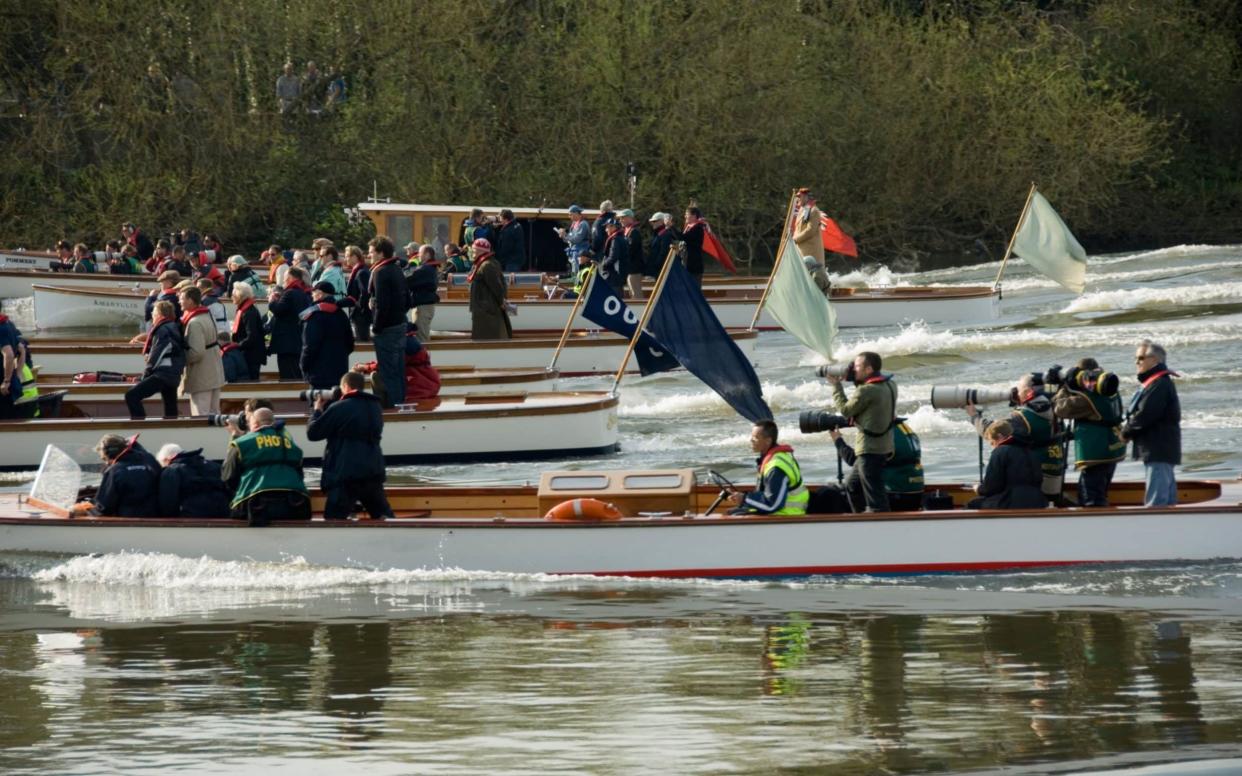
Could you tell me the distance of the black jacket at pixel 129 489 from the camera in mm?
13984

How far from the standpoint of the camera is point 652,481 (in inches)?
561

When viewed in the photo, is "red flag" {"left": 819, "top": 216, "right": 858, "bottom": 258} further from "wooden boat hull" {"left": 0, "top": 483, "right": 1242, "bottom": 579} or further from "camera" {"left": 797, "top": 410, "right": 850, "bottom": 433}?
"camera" {"left": 797, "top": 410, "right": 850, "bottom": 433}

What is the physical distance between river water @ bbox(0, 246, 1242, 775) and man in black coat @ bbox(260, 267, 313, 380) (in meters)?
6.12

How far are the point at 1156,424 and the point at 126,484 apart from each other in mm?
7337

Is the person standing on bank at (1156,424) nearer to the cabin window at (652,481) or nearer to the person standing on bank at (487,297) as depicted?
the cabin window at (652,481)

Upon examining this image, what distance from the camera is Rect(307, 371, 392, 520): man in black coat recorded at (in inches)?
535

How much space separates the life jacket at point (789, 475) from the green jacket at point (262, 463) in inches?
131

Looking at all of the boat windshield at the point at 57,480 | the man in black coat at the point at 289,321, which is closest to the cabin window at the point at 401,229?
the man in black coat at the point at 289,321

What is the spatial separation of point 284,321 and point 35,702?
1002 cm

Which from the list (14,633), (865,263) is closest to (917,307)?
(865,263)

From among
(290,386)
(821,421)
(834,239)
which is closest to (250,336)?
(290,386)

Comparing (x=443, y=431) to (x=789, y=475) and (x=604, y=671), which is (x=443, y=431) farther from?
(x=604, y=671)

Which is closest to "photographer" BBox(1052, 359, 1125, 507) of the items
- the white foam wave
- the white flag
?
the white flag

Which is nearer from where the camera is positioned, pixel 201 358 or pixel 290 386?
pixel 201 358
